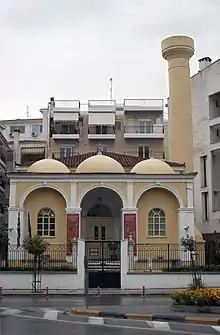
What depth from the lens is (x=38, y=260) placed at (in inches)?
1302

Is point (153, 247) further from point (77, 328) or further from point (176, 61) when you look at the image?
point (77, 328)

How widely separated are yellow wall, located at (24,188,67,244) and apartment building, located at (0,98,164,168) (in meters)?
18.4

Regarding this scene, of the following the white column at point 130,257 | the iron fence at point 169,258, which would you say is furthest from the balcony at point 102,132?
the white column at point 130,257

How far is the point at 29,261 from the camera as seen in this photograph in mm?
35219

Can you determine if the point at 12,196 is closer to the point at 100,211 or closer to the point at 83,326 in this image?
the point at 100,211

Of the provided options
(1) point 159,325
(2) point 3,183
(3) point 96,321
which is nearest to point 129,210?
(2) point 3,183

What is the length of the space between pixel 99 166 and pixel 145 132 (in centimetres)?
1950

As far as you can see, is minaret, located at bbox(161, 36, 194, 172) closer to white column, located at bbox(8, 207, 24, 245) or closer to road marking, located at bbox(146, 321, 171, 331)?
white column, located at bbox(8, 207, 24, 245)

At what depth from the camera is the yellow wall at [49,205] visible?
40219 millimetres

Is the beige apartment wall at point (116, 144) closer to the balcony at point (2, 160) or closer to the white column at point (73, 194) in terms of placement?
the balcony at point (2, 160)

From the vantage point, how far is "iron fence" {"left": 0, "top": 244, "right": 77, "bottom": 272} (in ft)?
109

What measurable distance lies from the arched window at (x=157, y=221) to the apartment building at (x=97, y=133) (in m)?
18.8

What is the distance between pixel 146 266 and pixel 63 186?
7.89 metres

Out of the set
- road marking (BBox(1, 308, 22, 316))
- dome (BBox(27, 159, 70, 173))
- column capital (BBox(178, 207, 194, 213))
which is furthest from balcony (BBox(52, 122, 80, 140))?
road marking (BBox(1, 308, 22, 316))
